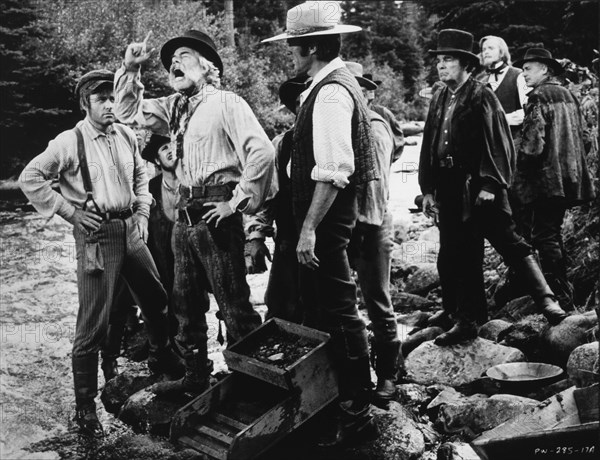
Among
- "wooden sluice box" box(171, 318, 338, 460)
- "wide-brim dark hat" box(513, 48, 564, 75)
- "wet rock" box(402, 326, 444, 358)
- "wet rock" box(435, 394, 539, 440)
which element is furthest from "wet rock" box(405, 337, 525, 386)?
"wide-brim dark hat" box(513, 48, 564, 75)

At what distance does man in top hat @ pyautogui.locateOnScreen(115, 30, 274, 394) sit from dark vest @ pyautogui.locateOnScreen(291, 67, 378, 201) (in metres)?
0.42

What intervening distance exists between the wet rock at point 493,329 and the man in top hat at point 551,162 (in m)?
0.53

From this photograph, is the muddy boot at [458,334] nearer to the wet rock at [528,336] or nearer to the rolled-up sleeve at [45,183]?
the wet rock at [528,336]

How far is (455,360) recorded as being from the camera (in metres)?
5.37

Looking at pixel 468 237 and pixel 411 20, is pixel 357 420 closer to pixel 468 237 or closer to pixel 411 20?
pixel 468 237

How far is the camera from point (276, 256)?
4.87m

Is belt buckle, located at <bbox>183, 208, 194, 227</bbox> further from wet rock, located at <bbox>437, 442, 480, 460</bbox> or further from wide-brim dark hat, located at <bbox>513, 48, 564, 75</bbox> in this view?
wide-brim dark hat, located at <bbox>513, 48, 564, 75</bbox>

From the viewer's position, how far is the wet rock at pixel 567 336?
16.5 ft

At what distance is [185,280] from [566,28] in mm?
11457

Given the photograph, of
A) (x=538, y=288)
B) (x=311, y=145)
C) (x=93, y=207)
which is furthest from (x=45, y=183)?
(x=538, y=288)

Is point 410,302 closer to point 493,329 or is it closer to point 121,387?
point 493,329

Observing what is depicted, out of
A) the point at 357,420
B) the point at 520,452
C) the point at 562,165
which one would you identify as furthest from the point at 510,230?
the point at 520,452

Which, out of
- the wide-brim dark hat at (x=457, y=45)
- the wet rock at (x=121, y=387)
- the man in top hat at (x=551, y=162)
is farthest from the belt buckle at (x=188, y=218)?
the man in top hat at (x=551, y=162)

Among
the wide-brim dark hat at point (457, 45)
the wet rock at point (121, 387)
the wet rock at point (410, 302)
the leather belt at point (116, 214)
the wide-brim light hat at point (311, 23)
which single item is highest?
the wide-brim light hat at point (311, 23)
